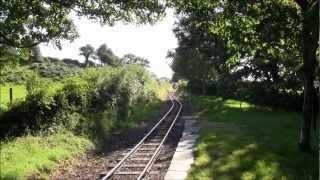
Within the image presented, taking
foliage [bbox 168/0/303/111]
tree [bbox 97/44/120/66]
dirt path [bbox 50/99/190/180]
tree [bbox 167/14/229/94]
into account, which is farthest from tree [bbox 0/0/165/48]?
tree [bbox 97/44/120/66]

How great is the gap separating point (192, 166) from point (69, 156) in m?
4.27

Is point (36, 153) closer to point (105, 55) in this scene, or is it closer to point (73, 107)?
point (73, 107)

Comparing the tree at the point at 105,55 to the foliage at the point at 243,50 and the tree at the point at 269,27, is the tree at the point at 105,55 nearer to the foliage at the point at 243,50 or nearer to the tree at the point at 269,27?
the foliage at the point at 243,50

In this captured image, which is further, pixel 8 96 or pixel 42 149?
pixel 8 96

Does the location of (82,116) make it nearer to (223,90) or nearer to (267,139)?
(267,139)

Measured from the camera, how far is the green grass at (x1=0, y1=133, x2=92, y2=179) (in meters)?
13.5

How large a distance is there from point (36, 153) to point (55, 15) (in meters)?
4.49

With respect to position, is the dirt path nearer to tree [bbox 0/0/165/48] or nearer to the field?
the field

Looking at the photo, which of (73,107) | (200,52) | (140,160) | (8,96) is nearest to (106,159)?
(140,160)

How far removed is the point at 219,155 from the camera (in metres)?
17.1

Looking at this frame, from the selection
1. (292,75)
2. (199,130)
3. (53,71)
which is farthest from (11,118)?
(53,71)

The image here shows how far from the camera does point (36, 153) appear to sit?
50.6 feet

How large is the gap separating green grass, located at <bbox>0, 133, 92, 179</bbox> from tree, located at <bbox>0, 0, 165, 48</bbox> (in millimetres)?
3528

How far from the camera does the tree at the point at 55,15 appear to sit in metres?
15.1
